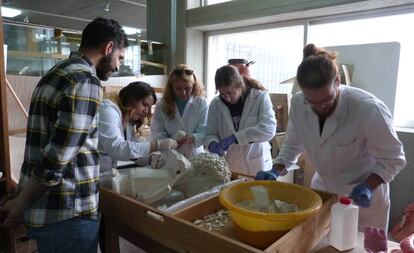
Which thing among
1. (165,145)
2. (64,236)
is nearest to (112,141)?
(165,145)

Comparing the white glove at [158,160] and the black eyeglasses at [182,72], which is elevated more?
the black eyeglasses at [182,72]

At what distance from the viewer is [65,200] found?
3.16 ft

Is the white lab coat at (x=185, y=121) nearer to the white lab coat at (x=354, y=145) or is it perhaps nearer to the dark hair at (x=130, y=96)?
the dark hair at (x=130, y=96)

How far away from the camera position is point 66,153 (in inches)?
34.9

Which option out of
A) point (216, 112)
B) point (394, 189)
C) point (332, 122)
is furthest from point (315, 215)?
point (394, 189)

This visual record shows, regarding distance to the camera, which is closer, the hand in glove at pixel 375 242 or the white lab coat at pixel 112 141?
the hand in glove at pixel 375 242

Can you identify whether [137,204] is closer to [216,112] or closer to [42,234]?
[42,234]

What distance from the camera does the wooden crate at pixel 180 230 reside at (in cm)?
84

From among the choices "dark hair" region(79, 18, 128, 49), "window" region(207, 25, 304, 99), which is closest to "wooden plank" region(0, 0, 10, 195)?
"dark hair" region(79, 18, 128, 49)

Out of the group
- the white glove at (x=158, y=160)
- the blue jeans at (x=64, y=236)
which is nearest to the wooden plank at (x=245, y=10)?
the white glove at (x=158, y=160)

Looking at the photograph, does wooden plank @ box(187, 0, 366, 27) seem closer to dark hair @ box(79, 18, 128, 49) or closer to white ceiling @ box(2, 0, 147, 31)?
white ceiling @ box(2, 0, 147, 31)

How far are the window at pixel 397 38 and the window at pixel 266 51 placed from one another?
1.45ft

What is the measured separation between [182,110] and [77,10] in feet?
15.3

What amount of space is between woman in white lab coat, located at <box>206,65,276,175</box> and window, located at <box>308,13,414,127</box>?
49.7 inches
